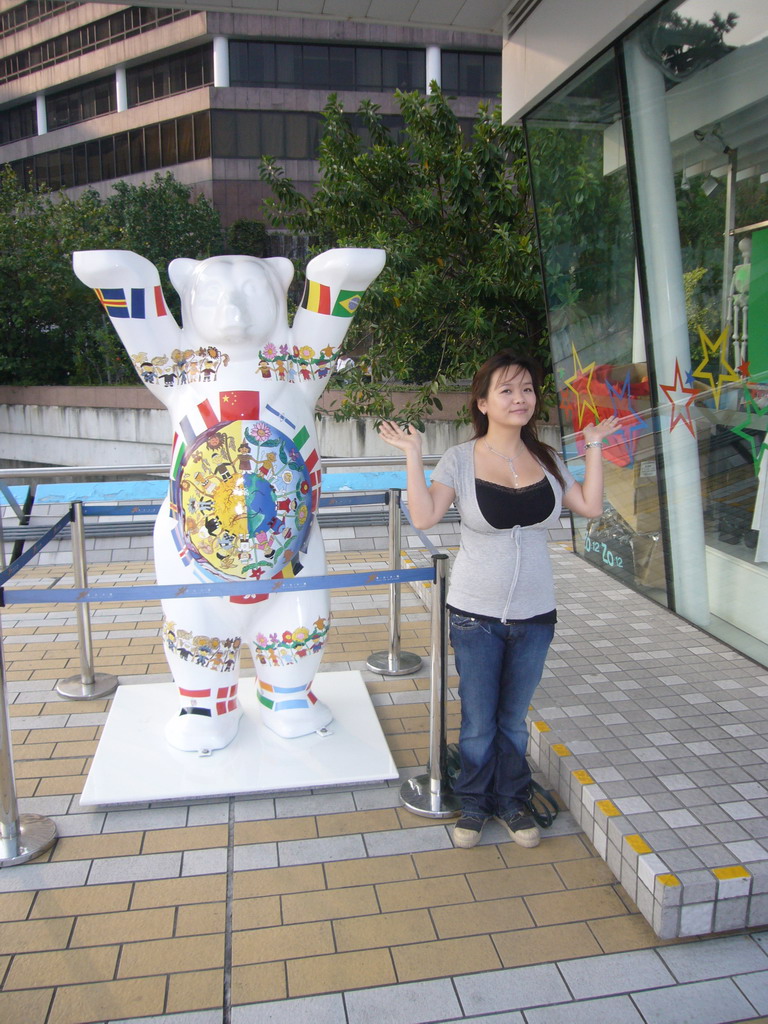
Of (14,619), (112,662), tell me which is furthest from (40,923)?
(14,619)

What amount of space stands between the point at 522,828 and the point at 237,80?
2649 centimetres

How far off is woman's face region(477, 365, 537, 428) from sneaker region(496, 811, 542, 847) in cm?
132

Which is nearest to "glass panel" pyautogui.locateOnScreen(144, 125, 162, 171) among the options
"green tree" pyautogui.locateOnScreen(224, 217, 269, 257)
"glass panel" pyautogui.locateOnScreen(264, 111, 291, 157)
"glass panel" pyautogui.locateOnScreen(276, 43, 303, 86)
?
"glass panel" pyautogui.locateOnScreen(264, 111, 291, 157)

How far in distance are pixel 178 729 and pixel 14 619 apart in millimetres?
2314

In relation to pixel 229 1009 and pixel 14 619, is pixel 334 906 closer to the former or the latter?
pixel 229 1009

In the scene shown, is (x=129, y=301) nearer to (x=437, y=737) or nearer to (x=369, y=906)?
(x=437, y=737)

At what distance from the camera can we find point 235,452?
2.74 meters

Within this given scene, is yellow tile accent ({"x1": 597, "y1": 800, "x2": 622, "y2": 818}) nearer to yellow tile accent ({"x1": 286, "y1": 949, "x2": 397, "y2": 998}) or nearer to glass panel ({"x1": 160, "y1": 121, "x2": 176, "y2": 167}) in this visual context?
yellow tile accent ({"x1": 286, "y1": 949, "x2": 397, "y2": 998})

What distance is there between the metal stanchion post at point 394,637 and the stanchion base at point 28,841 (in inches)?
69.1

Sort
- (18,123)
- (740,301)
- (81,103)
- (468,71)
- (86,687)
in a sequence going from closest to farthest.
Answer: (86,687), (740,301), (468,71), (81,103), (18,123)

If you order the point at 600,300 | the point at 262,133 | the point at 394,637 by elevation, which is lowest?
the point at 394,637

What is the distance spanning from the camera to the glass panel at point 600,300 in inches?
188

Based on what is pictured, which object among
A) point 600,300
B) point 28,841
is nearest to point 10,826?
point 28,841

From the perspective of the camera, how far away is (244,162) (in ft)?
80.7
